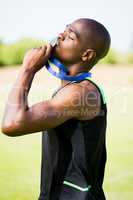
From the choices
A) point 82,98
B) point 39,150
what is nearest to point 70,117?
point 82,98

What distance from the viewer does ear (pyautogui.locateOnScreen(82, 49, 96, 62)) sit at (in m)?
1.91

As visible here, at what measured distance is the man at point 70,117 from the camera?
1801 millimetres

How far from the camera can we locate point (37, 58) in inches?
Result: 74.3

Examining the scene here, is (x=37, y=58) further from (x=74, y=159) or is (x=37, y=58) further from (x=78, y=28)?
(x=74, y=159)

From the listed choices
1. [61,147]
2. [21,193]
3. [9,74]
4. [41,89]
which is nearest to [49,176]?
[61,147]

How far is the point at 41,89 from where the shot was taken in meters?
5.55

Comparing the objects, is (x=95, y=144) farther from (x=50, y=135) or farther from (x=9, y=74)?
(x=9, y=74)

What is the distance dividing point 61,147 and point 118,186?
2250mm

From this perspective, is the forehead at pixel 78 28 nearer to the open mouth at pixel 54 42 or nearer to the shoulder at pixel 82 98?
the open mouth at pixel 54 42

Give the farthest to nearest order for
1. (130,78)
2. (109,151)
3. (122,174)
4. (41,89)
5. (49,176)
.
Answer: (130,78) → (41,89) → (109,151) → (122,174) → (49,176)

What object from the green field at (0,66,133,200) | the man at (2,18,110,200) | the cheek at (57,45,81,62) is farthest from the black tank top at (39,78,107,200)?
the green field at (0,66,133,200)

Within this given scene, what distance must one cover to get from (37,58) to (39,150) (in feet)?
9.45

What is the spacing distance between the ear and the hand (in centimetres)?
13

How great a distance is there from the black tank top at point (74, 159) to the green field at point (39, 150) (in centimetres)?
196
